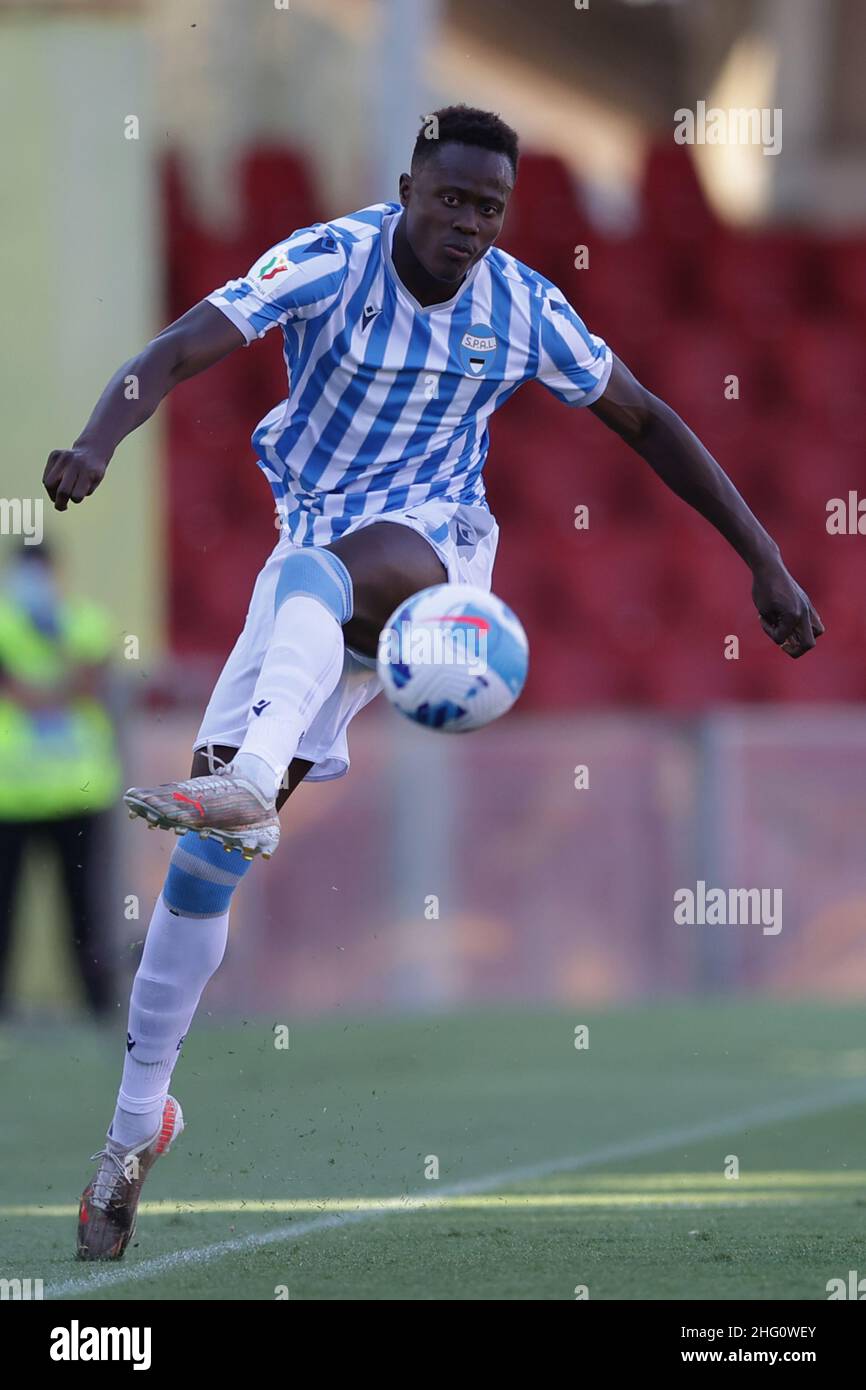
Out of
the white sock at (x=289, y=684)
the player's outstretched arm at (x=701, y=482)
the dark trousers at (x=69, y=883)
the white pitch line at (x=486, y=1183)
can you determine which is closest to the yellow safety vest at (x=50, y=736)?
the dark trousers at (x=69, y=883)

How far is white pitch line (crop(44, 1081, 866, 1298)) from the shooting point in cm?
440

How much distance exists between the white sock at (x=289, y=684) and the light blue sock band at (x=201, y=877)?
336mm

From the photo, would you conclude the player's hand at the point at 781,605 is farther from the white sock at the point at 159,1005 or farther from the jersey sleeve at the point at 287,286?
the white sock at the point at 159,1005

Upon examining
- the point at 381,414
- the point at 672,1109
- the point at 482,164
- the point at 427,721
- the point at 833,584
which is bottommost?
the point at 672,1109

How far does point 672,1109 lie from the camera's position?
24.1ft

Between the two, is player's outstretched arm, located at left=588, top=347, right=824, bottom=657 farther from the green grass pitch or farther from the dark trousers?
the dark trousers

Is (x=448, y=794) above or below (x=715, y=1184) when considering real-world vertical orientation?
above

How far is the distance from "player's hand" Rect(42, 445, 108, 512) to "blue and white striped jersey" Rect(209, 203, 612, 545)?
0.68 m

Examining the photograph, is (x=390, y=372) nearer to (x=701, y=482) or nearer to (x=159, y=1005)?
(x=701, y=482)

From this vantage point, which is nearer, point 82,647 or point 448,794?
point 82,647

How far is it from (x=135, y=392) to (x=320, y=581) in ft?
1.86

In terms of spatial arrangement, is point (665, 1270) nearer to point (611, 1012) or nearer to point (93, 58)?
point (611, 1012)

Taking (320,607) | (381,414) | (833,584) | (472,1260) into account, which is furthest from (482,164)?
(833,584)
